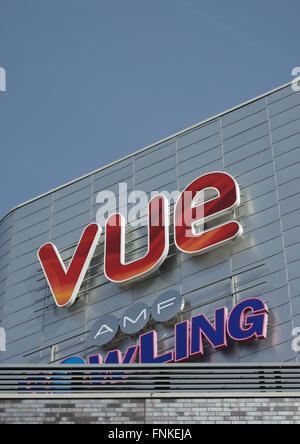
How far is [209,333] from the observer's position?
1126 inches

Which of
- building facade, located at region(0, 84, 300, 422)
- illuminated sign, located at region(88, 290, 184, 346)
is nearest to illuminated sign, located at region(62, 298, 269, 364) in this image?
building facade, located at region(0, 84, 300, 422)

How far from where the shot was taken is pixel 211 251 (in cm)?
3075

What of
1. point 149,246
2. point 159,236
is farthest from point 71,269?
point 159,236

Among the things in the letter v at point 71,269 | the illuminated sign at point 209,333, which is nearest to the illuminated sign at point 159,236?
the letter v at point 71,269

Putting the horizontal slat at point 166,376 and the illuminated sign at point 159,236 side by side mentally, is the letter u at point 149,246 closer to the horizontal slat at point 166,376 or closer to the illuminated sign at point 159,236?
the illuminated sign at point 159,236

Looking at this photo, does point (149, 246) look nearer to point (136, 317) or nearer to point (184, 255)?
point (184, 255)

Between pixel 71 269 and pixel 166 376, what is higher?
Result: pixel 71 269

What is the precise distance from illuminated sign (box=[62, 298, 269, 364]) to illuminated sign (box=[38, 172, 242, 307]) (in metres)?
2.62

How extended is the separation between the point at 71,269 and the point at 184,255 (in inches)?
175

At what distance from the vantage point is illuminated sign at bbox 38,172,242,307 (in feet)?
101

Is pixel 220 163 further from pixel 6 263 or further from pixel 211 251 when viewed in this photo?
pixel 6 263

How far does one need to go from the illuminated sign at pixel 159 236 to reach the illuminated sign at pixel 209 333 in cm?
262

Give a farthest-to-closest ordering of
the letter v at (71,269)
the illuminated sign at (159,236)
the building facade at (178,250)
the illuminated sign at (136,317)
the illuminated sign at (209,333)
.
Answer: the letter v at (71,269), the illuminated sign at (159,236), the illuminated sign at (136,317), the building facade at (178,250), the illuminated sign at (209,333)

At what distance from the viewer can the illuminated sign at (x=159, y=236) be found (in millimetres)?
30859
